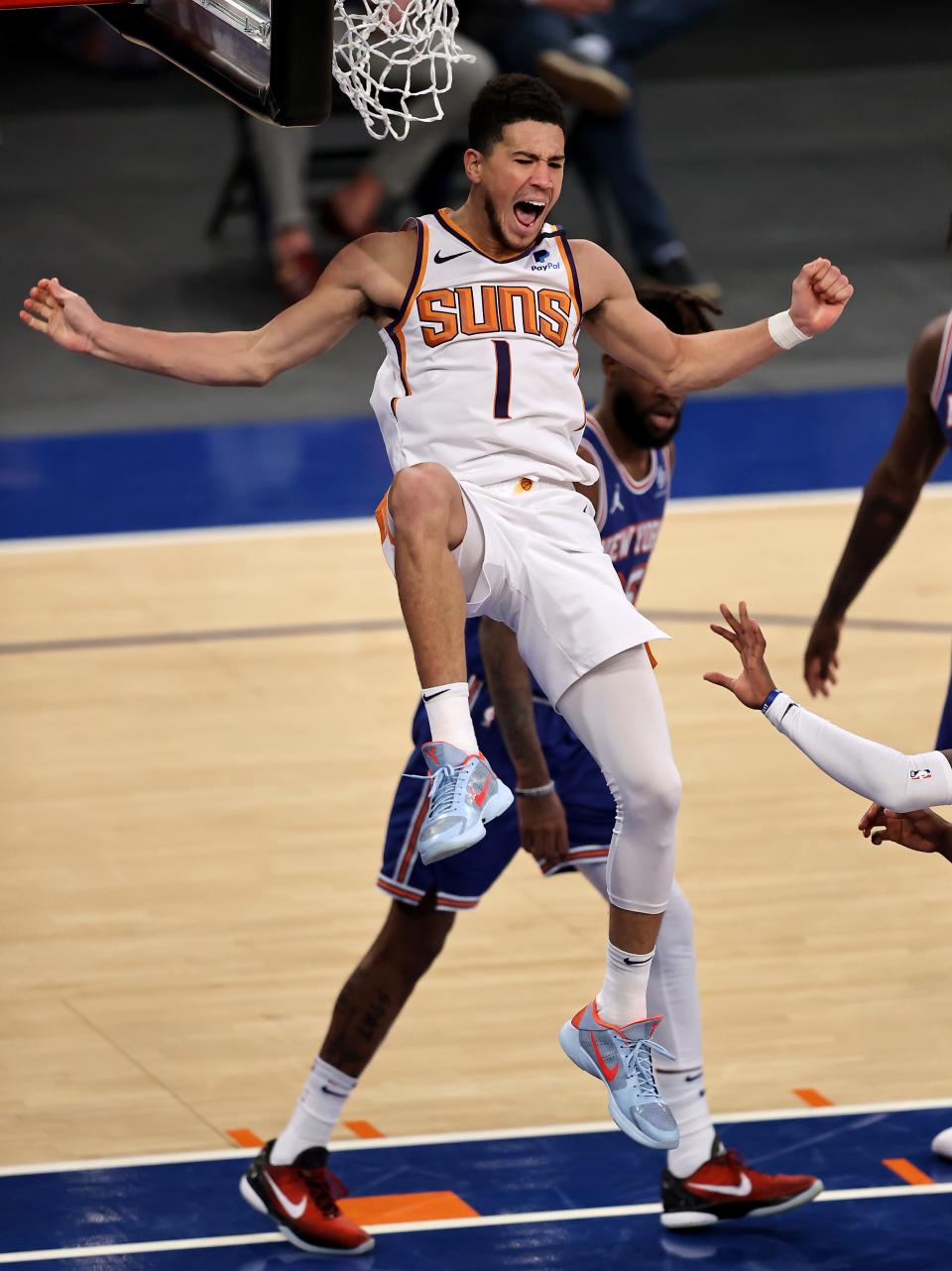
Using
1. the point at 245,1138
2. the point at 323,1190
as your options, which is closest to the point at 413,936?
the point at 323,1190

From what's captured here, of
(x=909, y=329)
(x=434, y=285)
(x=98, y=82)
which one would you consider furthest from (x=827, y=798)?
(x=98, y=82)

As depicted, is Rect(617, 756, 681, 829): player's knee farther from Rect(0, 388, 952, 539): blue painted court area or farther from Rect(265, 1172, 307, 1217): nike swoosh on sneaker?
Rect(0, 388, 952, 539): blue painted court area

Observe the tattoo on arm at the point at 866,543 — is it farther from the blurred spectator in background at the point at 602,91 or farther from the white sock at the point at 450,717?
the blurred spectator in background at the point at 602,91

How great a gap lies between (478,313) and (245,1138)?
8.21ft

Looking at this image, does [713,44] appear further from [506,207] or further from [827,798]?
[506,207]

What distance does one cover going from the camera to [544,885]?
7465 millimetres

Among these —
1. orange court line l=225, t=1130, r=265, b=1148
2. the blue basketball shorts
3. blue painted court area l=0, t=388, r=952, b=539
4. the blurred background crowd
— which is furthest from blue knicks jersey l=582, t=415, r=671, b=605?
the blurred background crowd

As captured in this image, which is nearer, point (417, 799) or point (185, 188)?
point (417, 799)

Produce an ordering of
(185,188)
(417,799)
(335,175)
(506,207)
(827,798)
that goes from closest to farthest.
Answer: (506,207), (417,799), (827,798), (335,175), (185,188)

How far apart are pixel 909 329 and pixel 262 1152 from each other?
8774 millimetres

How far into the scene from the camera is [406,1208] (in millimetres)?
5691

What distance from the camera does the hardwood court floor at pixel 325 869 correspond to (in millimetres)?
6301

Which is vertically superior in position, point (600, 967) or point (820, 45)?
point (820, 45)

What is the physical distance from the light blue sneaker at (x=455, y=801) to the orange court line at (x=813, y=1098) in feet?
6.90
